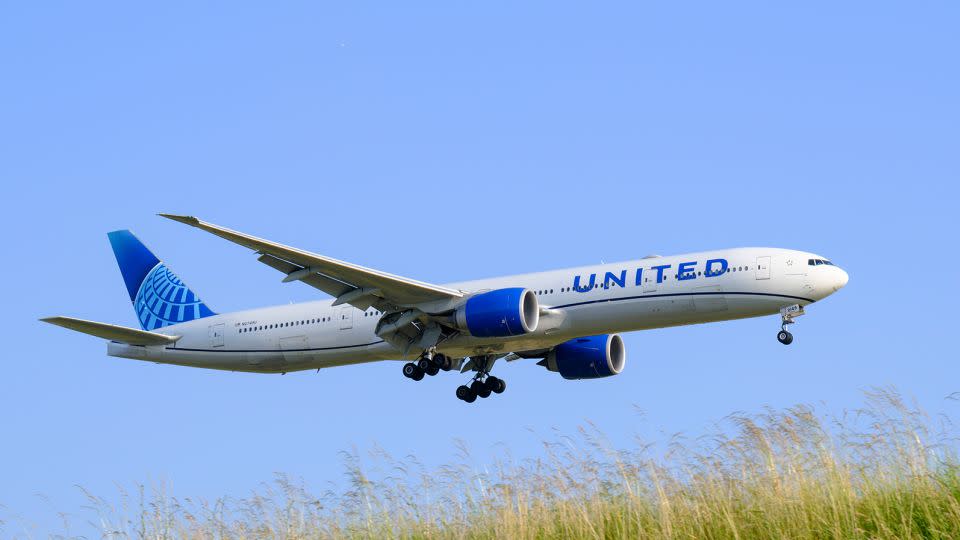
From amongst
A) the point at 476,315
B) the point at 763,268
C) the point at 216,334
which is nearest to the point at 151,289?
the point at 216,334

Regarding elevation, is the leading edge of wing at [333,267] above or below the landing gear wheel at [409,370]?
above

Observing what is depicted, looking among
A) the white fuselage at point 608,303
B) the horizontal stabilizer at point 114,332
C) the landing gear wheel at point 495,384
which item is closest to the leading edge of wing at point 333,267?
the white fuselage at point 608,303

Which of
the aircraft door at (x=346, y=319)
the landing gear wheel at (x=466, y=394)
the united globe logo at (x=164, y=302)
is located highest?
the united globe logo at (x=164, y=302)

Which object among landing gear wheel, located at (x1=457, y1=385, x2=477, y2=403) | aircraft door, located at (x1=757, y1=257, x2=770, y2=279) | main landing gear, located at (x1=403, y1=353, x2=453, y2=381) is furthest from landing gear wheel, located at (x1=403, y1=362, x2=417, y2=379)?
aircraft door, located at (x1=757, y1=257, x2=770, y2=279)

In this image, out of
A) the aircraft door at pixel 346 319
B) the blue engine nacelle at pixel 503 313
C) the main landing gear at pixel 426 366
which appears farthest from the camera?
the aircraft door at pixel 346 319

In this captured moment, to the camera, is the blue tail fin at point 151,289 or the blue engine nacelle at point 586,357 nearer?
the blue engine nacelle at point 586,357

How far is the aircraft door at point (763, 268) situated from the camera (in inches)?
1149

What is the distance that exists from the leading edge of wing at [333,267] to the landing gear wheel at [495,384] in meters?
4.27

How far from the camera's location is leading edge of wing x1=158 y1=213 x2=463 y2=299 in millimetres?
27188

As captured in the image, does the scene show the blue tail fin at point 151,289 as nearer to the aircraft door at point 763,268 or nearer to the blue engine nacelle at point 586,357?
the blue engine nacelle at point 586,357

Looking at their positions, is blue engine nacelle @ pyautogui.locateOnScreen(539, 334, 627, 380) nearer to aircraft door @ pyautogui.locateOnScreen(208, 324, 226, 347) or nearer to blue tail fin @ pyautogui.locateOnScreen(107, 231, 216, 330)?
aircraft door @ pyautogui.locateOnScreen(208, 324, 226, 347)

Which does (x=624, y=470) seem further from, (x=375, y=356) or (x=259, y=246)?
(x=375, y=356)

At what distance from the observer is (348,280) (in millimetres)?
30781

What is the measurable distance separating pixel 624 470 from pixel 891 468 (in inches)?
115
